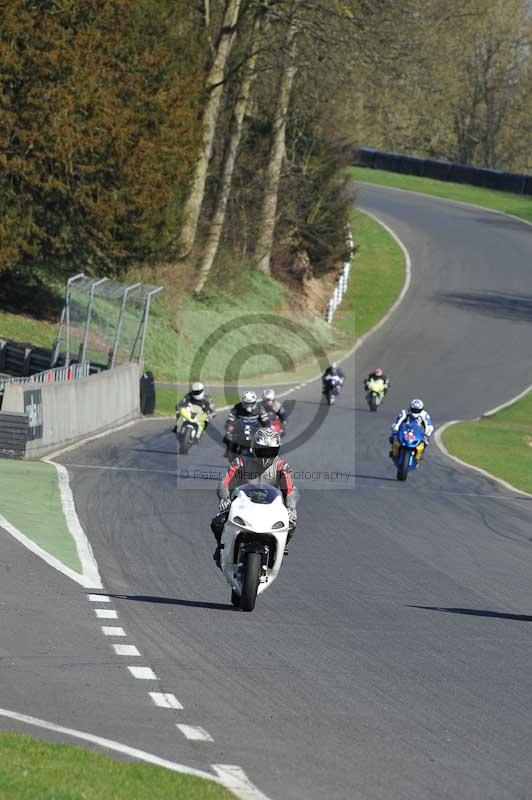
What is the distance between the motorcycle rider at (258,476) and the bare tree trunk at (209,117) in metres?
32.8

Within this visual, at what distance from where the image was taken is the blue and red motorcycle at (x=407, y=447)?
24233 millimetres

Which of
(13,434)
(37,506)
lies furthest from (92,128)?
(37,506)

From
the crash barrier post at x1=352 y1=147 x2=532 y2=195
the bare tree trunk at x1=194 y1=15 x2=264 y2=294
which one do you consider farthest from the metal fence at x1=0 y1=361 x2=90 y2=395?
the crash barrier post at x1=352 y1=147 x2=532 y2=195

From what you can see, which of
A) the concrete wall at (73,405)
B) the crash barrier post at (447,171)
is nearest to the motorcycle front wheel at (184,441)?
the concrete wall at (73,405)

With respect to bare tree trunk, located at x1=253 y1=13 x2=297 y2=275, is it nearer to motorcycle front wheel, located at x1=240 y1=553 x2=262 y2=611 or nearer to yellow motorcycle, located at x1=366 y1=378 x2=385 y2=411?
yellow motorcycle, located at x1=366 y1=378 x2=385 y2=411

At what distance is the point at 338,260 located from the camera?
192 ft

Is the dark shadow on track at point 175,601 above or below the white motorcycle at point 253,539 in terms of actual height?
below

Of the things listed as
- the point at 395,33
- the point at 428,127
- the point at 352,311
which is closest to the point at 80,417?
the point at 395,33

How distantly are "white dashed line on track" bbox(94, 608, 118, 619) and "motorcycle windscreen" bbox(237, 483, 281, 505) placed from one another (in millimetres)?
1585

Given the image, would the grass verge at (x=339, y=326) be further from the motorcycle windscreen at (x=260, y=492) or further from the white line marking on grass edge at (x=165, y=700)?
the white line marking on grass edge at (x=165, y=700)

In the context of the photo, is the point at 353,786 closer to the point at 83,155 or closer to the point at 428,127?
the point at 83,155

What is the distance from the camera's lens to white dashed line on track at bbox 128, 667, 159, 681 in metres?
9.14

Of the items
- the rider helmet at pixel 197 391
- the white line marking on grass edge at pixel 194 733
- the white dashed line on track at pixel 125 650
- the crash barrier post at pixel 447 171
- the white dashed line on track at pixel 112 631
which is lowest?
the rider helmet at pixel 197 391

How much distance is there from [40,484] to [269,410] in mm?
3800
